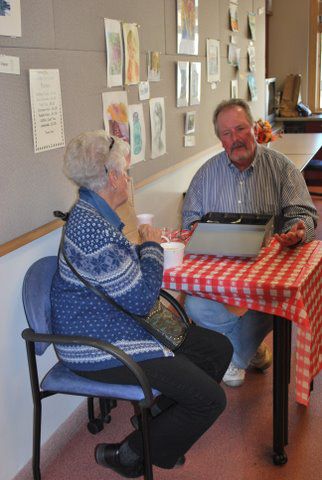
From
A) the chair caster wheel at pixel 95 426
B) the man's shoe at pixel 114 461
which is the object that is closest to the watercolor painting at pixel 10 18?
the man's shoe at pixel 114 461

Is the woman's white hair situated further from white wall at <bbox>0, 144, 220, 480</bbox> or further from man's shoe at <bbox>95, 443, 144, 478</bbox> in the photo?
man's shoe at <bbox>95, 443, 144, 478</bbox>

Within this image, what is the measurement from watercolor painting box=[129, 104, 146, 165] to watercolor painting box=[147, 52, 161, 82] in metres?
0.22

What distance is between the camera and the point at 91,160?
170 centimetres

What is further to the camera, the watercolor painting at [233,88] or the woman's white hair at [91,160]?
the watercolor painting at [233,88]

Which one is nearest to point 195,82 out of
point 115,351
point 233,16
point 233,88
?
point 233,88

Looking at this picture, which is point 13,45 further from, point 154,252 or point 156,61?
point 156,61

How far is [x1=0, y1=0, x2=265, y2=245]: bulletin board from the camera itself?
5.76 feet

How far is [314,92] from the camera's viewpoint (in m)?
7.25

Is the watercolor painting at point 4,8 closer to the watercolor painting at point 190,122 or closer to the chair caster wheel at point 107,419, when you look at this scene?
the chair caster wheel at point 107,419

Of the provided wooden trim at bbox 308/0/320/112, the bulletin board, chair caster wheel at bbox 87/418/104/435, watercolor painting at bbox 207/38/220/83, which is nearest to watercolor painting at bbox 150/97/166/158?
the bulletin board

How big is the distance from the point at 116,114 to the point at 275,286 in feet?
3.71

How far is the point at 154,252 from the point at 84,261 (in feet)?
0.88

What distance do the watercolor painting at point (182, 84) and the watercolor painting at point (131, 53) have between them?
1.88 feet

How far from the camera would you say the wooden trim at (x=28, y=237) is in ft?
5.65
